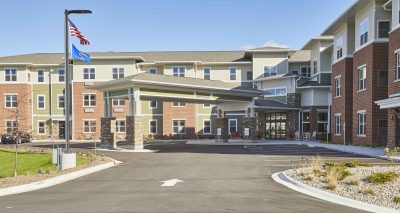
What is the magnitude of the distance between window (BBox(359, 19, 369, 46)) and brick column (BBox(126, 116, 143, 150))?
716 inches

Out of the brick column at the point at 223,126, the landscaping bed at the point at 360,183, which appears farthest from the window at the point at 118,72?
the landscaping bed at the point at 360,183

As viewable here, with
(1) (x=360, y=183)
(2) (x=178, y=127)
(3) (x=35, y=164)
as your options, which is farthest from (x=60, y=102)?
(1) (x=360, y=183)

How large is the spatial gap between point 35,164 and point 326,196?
1845 cm

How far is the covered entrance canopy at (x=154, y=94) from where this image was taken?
91.6 feet

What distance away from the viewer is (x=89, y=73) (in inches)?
1827

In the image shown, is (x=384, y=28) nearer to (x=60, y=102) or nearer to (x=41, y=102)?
(x=60, y=102)

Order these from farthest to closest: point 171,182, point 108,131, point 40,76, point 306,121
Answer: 1. point 40,76
2. point 306,121
3. point 108,131
4. point 171,182

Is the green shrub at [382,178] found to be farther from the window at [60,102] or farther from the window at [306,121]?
the window at [60,102]

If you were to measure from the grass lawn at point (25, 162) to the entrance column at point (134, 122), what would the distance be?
19.7ft

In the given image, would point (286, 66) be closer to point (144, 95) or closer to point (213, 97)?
point (213, 97)

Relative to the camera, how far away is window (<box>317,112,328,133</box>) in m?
39.7

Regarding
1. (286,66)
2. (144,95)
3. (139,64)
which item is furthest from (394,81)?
(139,64)

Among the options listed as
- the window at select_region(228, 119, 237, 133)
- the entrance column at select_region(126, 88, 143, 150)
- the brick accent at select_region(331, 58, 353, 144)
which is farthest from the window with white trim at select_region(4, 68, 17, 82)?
the brick accent at select_region(331, 58, 353, 144)

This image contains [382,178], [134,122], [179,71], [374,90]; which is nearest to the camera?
[382,178]
